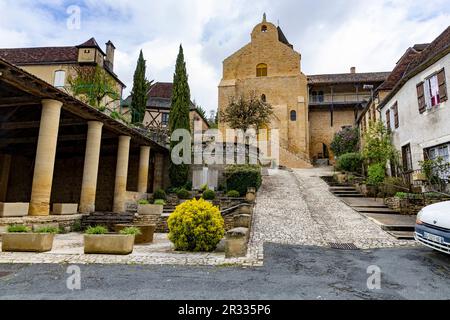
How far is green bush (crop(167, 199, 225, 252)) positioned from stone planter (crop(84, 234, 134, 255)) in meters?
1.15

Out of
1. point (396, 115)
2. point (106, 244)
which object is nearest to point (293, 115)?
point (396, 115)

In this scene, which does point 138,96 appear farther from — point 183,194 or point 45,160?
point 45,160

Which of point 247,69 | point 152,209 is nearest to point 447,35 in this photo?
point 152,209

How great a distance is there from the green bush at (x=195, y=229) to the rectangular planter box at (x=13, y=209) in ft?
17.8

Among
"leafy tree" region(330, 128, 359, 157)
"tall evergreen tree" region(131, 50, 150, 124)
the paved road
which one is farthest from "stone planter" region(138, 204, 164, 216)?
"leafy tree" region(330, 128, 359, 157)

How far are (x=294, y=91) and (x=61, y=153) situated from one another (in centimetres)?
2286

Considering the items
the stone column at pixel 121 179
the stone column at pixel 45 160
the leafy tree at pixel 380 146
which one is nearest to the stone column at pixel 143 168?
the stone column at pixel 121 179

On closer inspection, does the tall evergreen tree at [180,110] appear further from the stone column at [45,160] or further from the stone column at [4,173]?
the stone column at [4,173]

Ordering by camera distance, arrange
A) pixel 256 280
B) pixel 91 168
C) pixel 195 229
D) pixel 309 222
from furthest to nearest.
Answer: pixel 91 168
pixel 309 222
pixel 195 229
pixel 256 280

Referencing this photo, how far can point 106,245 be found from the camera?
6406 mm

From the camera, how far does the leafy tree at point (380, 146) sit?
51.0 feet

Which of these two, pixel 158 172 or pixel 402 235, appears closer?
pixel 402 235

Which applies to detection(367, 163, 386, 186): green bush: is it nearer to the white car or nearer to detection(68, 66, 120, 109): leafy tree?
the white car
